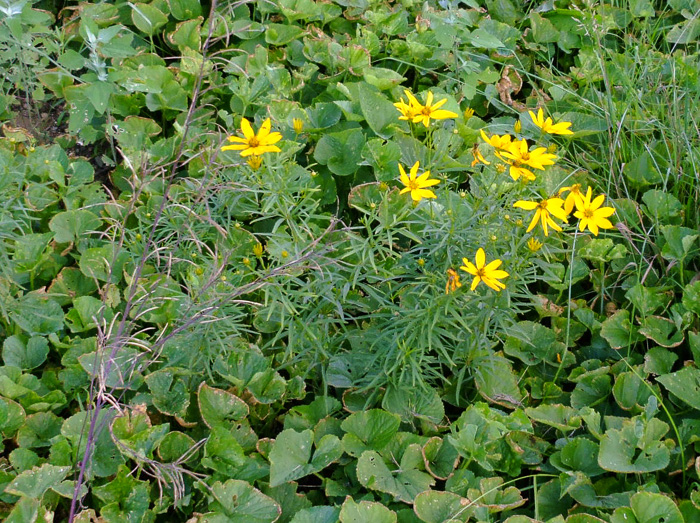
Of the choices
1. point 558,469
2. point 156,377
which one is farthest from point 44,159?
point 558,469

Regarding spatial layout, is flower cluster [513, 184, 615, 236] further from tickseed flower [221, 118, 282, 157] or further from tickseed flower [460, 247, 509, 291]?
tickseed flower [221, 118, 282, 157]

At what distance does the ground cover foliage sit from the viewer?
65.4 inches

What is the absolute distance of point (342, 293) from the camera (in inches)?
69.3

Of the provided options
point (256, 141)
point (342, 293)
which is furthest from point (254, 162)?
point (342, 293)

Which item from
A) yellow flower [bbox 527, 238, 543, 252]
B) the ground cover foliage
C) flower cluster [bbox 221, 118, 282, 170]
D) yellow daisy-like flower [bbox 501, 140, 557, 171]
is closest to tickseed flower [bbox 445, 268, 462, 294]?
the ground cover foliage

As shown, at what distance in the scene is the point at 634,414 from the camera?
76.4 inches

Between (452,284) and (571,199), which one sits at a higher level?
(571,199)

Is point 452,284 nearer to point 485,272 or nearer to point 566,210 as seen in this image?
point 485,272

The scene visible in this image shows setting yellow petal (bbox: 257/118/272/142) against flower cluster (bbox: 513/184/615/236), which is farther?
yellow petal (bbox: 257/118/272/142)

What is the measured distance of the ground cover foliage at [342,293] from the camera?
166 centimetres

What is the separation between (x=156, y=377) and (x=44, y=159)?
0.95 m

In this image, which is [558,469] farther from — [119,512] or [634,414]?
[119,512]

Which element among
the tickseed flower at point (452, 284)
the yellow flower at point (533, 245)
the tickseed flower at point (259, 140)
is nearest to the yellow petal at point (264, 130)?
the tickseed flower at point (259, 140)

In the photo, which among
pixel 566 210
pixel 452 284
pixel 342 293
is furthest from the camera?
pixel 342 293
